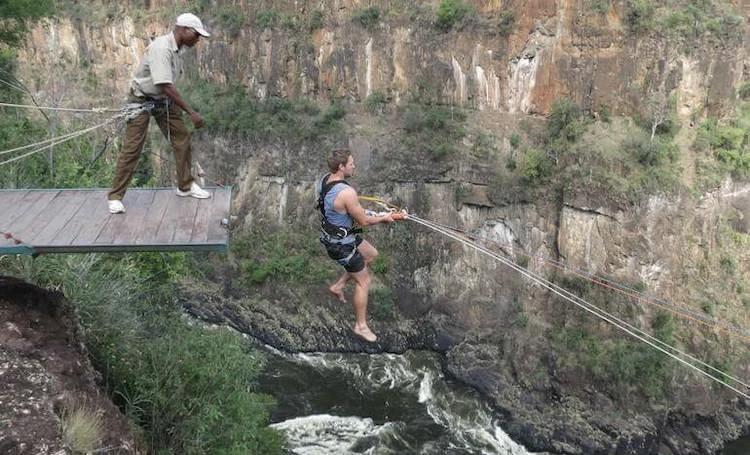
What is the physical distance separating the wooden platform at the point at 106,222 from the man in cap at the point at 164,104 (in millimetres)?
214

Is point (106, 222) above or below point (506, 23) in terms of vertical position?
below

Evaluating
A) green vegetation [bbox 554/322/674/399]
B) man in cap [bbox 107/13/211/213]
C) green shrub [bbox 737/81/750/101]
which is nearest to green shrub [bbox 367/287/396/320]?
green vegetation [bbox 554/322/674/399]

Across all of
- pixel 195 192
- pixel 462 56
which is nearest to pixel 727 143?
pixel 462 56

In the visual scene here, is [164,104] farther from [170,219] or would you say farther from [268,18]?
[268,18]

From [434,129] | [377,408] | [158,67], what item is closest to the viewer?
[158,67]

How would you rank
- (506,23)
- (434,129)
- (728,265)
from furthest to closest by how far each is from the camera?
(434,129)
(506,23)
(728,265)

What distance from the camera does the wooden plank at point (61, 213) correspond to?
525 cm

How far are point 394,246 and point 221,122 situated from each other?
9.37 m

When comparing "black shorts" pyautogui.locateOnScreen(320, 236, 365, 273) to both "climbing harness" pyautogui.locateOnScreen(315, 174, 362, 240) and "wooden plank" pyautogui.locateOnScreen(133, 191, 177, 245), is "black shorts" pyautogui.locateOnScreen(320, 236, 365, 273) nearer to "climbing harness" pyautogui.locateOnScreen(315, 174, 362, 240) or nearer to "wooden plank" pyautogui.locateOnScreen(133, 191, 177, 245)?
"climbing harness" pyautogui.locateOnScreen(315, 174, 362, 240)

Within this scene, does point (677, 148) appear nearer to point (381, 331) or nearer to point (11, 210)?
point (381, 331)

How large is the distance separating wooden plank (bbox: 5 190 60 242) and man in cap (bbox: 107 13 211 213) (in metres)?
0.65

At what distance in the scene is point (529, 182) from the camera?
2020cm

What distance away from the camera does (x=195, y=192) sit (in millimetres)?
6438

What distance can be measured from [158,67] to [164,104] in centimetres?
54
